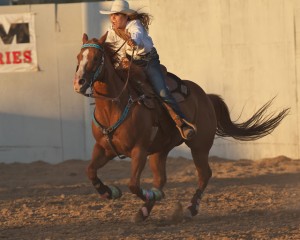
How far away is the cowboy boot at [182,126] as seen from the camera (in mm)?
8336

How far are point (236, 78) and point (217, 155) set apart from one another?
120 cm

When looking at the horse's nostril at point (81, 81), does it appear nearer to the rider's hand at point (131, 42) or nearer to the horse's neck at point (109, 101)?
the horse's neck at point (109, 101)

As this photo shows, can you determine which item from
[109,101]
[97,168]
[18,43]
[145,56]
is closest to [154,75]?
[145,56]

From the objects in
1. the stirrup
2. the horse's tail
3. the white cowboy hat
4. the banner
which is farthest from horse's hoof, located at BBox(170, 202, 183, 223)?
the banner

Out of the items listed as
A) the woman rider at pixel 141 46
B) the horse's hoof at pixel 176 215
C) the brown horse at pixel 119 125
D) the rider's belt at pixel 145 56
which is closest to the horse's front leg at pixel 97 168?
the brown horse at pixel 119 125

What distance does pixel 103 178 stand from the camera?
38.5ft

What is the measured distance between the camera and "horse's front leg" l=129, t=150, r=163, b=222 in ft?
25.3

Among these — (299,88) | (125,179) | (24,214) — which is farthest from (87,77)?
(299,88)

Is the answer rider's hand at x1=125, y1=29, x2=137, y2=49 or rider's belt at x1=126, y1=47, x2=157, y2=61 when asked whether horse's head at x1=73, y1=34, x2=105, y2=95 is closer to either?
rider's hand at x1=125, y1=29, x2=137, y2=49

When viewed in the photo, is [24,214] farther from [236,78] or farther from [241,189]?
[236,78]

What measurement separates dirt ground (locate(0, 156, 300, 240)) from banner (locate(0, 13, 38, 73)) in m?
1.56

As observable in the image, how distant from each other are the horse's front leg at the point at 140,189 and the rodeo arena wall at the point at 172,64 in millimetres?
4901

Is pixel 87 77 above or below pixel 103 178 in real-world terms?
above

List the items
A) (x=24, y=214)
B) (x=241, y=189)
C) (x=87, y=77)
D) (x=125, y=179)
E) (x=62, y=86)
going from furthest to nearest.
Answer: (x=62, y=86) < (x=125, y=179) < (x=241, y=189) < (x=24, y=214) < (x=87, y=77)
